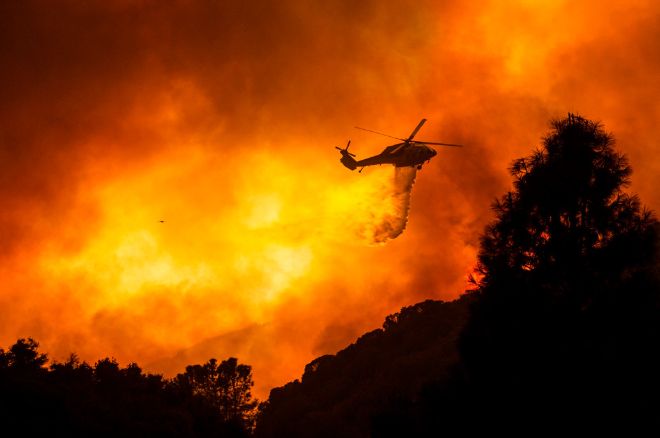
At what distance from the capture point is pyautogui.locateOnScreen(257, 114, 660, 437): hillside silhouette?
59.3 ft

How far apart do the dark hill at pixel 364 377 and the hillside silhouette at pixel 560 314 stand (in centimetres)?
10510

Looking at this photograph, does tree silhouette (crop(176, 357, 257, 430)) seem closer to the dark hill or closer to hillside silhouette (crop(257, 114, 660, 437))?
the dark hill

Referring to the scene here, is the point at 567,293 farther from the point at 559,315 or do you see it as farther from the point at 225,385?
the point at 225,385

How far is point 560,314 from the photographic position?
19594 mm

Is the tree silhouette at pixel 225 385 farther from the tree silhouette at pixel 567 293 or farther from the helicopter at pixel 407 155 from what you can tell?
the tree silhouette at pixel 567 293

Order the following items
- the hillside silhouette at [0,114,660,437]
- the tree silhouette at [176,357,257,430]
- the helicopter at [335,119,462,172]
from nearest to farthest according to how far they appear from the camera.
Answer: the hillside silhouette at [0,114,660,437]
the helicopter at [335,119,462,172]
the tree silhouette at [176,357,257,430]

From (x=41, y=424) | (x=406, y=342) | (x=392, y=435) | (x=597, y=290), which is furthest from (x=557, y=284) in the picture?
(x=406, y=342)

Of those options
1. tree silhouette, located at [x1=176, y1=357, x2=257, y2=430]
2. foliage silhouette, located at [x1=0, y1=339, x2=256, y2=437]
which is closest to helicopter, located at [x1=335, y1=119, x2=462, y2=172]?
foliage silhouette, located at [x1=0, y1=339, x2=256, y2=437]

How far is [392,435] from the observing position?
2208cm

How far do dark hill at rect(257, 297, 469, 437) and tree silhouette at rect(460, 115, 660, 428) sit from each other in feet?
345

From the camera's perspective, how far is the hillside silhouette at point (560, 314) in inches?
712

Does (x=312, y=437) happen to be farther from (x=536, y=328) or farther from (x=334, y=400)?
(x=536, y=328)

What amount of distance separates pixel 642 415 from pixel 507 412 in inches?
155

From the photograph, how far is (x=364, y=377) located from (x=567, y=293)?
16034 cm
